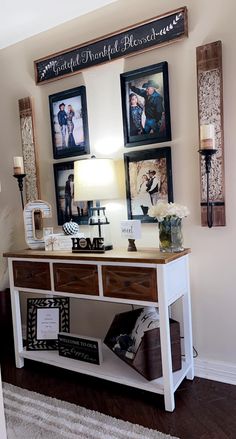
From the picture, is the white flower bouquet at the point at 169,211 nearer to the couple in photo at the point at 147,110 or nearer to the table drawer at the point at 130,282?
the table drawer at the point at 130,282

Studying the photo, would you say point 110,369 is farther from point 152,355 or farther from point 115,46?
point 115,46

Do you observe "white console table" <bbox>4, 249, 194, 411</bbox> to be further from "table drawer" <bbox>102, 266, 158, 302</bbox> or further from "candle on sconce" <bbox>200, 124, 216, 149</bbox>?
"candle on sconce" <bbox>200, 124, 216, 149</bbox>

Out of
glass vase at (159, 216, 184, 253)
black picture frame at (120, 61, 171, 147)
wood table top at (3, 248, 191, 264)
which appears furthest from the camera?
black picture frame at (120, 61, 171, 147)

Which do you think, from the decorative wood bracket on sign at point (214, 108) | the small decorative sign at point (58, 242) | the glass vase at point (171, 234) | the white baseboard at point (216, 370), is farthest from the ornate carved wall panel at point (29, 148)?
the white baseboard at point (216, 370)

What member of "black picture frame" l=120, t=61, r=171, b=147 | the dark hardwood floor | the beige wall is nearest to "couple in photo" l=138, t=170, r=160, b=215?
the beige wall

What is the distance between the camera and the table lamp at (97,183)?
84.2 inches

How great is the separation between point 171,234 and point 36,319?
1.33m

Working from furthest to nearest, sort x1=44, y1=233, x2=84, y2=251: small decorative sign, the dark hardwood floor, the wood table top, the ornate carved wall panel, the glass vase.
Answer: the ornate carved wall panel, x1=44, y1=233, x2=84, y2=251: small decorative sign, the glass vase, the wood table top, the dark hardwood floor

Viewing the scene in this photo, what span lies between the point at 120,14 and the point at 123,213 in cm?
141

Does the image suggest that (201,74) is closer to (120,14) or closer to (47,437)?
(120,14)

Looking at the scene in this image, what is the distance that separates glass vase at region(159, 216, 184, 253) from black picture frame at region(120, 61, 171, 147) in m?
0.59

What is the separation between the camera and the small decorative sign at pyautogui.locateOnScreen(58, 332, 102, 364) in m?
2.13

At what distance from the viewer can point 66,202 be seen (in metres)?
2.64

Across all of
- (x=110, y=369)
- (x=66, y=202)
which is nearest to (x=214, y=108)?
(x=66, y=202)
